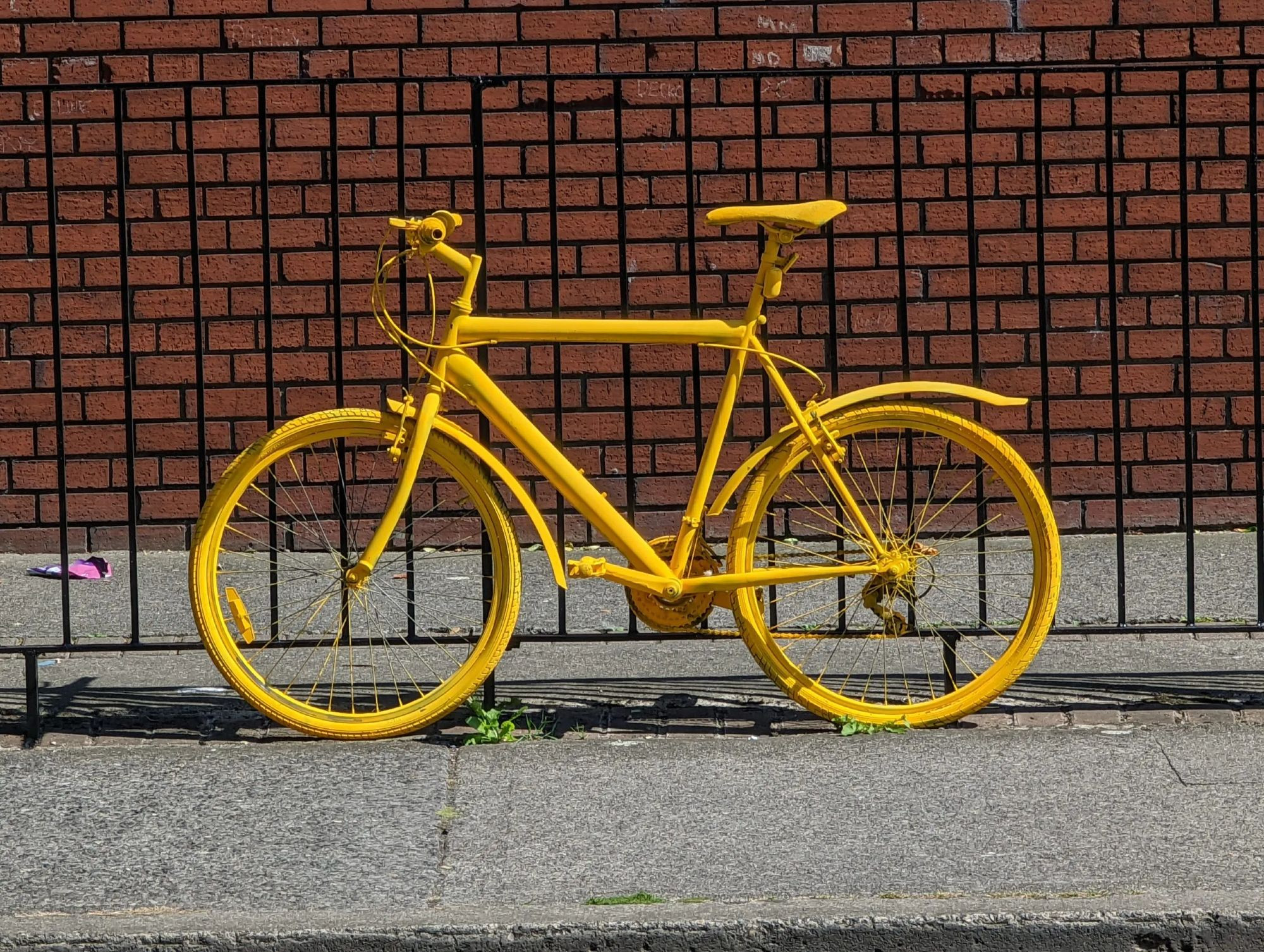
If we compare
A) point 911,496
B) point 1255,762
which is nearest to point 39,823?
point 911,496

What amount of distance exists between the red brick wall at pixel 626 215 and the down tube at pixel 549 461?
3120mm

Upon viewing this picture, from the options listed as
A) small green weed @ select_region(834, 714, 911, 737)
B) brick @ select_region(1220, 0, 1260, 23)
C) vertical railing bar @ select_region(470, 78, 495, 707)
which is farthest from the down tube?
brick @ select_region(1220, 0, 1260, 23)

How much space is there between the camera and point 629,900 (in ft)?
12.2

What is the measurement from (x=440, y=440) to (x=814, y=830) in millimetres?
1491

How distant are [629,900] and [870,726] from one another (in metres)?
1.49

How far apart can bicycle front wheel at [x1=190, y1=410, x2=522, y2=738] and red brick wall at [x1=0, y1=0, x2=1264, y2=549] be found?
1.10m

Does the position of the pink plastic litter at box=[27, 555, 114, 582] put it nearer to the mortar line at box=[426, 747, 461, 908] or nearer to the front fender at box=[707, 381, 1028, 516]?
the mortar line at box=[426, 747, 461, 908]

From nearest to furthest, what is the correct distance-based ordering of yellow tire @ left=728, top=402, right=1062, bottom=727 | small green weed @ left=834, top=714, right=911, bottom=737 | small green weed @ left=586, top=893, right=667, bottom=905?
small green weed @ left=586, top=893, right=667, bottom=905 → yellow tire @ left=728, top=402, right=1062, bottom=727 → small green weed @ left=834, top=714, right=911, bottom=737

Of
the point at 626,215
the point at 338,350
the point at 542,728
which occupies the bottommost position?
the point at 542,728

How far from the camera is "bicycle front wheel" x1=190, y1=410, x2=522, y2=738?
487 cm

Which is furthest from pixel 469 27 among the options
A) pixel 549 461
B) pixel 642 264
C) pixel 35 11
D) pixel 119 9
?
pixel 549 461

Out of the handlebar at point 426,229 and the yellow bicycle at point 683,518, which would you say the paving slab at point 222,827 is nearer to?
the yellow bicycle at point 683,518

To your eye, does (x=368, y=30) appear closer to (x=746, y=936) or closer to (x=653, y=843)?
(x=653, y=843)

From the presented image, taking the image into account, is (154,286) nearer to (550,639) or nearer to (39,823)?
(550,639)
